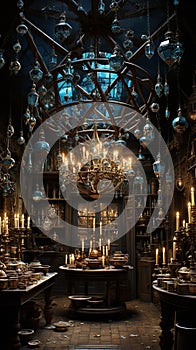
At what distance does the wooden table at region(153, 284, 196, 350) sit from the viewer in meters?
3.94

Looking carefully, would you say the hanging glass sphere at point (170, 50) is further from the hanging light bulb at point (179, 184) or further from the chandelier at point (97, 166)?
the hanging light bulb at point (179, 184)

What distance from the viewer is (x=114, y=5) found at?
12.6 feet

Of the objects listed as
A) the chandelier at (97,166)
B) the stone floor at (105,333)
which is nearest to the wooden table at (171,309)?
the stone floor at (105,333)

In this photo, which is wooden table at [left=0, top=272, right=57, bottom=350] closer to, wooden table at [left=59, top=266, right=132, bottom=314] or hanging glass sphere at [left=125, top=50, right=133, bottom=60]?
hanging glass sphere at [left=125, top=50, right=133, bottom=60]

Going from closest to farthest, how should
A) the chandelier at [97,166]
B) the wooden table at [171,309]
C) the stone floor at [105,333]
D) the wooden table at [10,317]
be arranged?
the wooden table at [171,309] → the wooden table at [10,317] → the stone floor at [105,333] → the chandelier at [97,166]

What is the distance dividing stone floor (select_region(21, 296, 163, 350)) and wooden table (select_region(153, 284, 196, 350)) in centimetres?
82

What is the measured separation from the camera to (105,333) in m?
6.84

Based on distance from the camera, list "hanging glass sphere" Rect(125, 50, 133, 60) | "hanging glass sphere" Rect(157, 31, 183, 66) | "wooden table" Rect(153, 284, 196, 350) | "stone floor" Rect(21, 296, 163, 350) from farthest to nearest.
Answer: "stone floor" Rect(21, 296, 163, 350) → "hanging glass sphere" Rect(125, 50, 133, 60) → "wooden table" Rect(153, 284, 196, 350) → "hanging glass sphere" Rect(157, 31, 183, 66)

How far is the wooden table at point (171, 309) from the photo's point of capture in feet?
12.9

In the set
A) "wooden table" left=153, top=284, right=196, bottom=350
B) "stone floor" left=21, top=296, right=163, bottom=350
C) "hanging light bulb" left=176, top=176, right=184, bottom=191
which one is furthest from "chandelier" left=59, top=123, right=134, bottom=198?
"wooden table" left=153, top=284, right=196, bottom=350

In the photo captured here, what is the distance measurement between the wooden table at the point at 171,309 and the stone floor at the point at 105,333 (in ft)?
2.69

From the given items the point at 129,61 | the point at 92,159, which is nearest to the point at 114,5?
the point at 129,61

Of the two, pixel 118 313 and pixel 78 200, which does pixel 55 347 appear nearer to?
pixel 118 313

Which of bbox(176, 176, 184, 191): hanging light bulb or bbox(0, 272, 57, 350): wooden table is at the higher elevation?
bbox(176, 176, 184, 191): hanging light bulb
